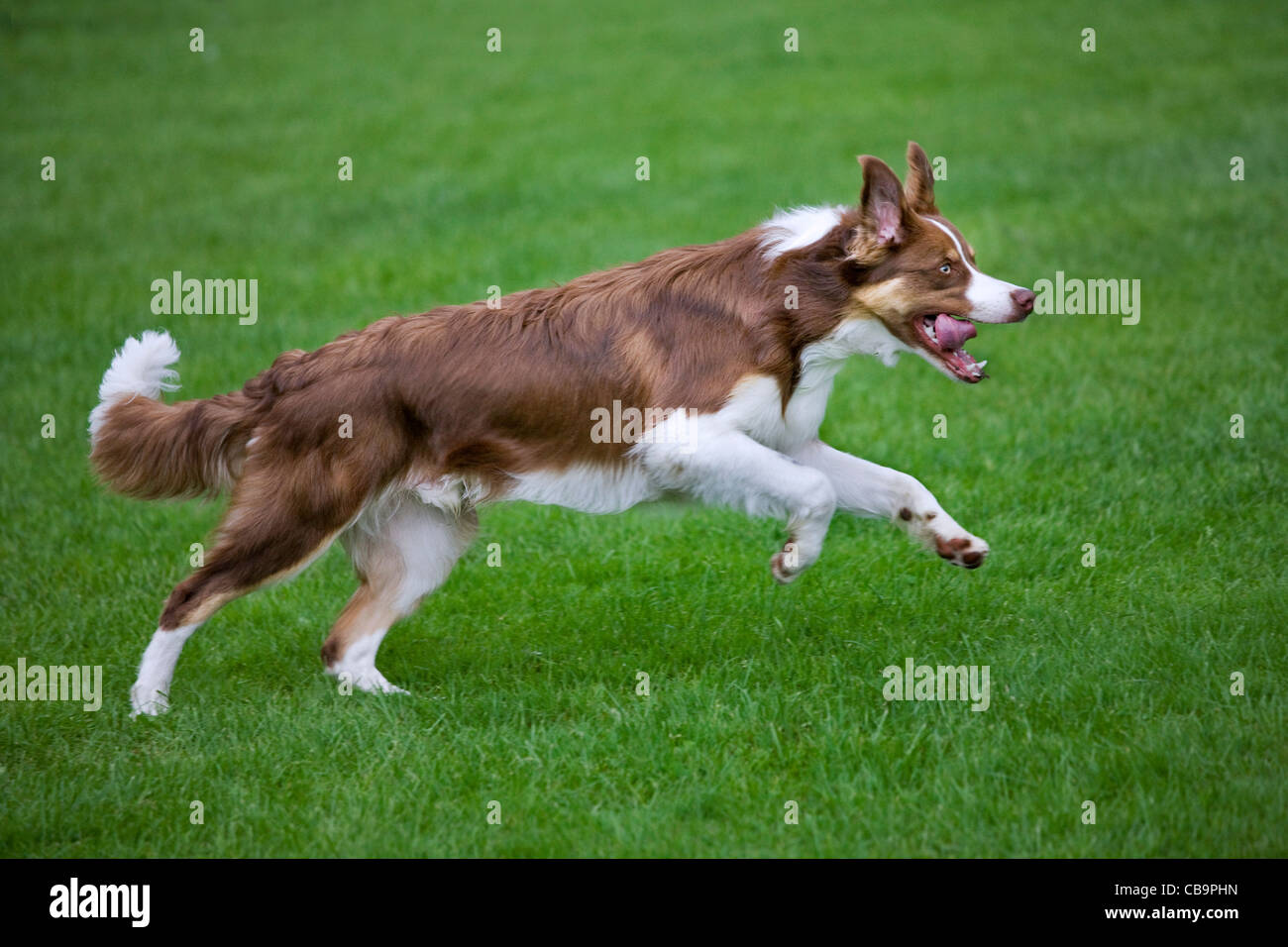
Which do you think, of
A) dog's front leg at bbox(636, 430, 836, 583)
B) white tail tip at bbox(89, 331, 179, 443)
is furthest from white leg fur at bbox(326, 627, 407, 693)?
dog's front leg at bbox(636, 430, 836, 583)

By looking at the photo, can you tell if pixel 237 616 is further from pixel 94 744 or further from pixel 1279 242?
pixel 1279 242

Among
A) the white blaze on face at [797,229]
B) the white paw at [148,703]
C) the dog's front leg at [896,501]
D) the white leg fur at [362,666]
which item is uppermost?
the white blaze on face at [797,229]

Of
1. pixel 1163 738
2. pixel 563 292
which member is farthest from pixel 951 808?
pixel 563 292

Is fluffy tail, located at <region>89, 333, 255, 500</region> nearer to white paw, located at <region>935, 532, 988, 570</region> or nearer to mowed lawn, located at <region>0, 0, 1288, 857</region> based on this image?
mowed lawn, located at <region>0, 0, 1288, 857</region>

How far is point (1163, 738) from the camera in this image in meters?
5.64

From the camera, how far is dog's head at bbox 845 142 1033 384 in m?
6.11

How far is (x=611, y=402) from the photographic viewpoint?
249 inches

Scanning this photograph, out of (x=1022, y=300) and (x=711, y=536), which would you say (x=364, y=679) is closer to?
(x=711, y=536)

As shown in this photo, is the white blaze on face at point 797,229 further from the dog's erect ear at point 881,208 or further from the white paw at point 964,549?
the white paw at point 964,549

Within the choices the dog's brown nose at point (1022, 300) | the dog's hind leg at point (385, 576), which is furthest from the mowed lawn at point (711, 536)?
the dog's brown nose at point (1022, 300)

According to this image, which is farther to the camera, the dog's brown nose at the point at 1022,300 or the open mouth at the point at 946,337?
the open mouth at the point at 946,337

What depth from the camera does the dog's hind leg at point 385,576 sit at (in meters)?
6.82

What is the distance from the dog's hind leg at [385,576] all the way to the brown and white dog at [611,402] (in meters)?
0.24

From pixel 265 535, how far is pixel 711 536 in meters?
3.11
